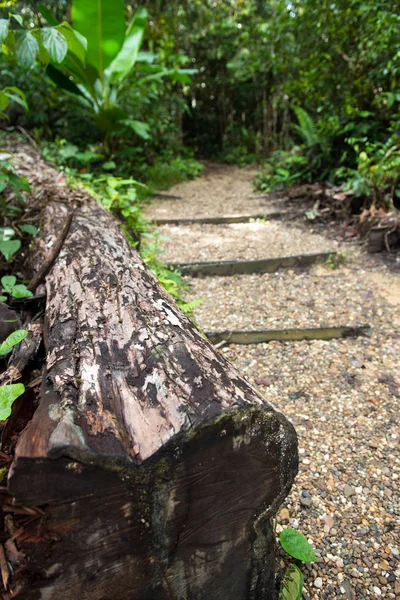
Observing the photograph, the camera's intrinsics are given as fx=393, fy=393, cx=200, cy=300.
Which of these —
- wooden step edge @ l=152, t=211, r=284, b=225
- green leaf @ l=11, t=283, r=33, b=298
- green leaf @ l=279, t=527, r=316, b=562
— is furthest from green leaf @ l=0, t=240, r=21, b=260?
wooden step edge @ l=152, t=211, r=284, b=225

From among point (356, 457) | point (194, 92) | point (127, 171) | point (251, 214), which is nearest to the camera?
point (356, 457)

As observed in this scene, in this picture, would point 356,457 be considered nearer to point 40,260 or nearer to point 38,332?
point 38,332

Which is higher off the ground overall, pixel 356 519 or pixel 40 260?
pixel 40 260

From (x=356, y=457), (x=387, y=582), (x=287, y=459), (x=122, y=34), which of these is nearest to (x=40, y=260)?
(x=287, y=459)

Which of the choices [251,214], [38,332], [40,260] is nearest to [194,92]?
[251,214]

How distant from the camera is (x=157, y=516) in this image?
2.90ft

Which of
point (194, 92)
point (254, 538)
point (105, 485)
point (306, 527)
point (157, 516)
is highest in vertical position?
point (194, 92)

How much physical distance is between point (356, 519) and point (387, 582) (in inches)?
8.8

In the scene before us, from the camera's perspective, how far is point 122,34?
16.3ft

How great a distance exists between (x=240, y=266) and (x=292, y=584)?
252cm

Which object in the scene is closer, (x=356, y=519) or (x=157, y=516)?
(x=157, y=516)

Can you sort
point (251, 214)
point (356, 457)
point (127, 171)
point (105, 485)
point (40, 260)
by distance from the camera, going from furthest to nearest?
point (127, 171) → point (251, 214) → point (40, 260) → point (356, 457) → point (105, 485)

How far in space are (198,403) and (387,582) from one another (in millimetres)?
960

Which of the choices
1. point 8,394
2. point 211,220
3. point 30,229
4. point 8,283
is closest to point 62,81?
point 211,220
